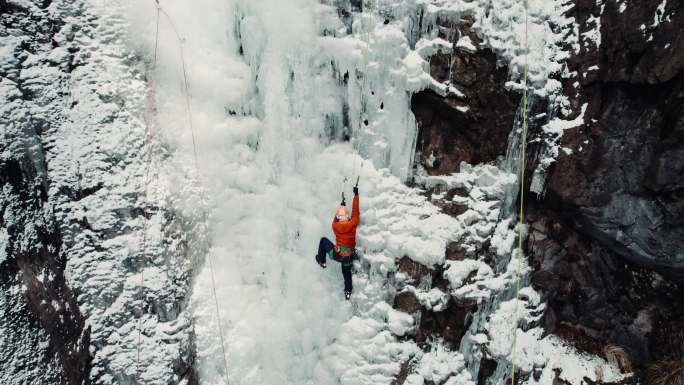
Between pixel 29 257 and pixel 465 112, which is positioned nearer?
pixel 29 257

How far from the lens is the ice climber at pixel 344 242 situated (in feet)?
16.3

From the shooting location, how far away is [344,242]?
16.7 ft

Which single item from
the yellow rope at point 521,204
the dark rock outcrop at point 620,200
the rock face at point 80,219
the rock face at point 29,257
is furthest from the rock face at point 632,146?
the rock face at point 29,257

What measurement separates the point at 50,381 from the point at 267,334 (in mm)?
2345

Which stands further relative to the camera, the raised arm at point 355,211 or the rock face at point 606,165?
the raised arm at point 355,211

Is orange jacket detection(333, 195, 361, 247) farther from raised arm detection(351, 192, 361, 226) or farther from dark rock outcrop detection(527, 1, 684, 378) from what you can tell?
dark rock outcrop detection(527, 1, 684, 378)

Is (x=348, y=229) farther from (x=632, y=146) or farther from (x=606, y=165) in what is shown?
(x=632, y=146)

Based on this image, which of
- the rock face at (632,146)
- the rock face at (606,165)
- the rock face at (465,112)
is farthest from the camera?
the rock face at (465,112)

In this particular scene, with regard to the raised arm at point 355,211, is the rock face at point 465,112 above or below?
above

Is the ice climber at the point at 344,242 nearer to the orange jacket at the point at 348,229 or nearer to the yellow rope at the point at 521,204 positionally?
the orange jacket at the point at 348,229

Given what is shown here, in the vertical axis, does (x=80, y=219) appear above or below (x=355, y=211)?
below

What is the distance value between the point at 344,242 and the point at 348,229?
0.19m

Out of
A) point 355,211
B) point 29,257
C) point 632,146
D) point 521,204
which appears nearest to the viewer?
point 29,257

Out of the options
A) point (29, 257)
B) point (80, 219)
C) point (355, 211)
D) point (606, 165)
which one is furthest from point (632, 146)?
point (29, 257)
